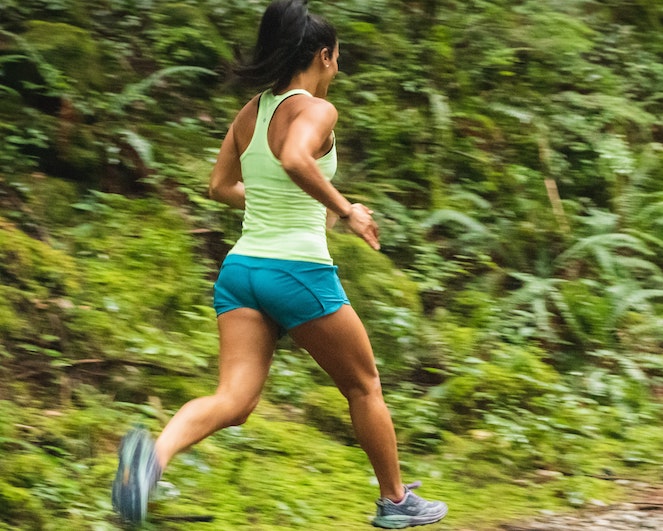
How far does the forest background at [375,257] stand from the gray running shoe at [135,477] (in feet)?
2.41

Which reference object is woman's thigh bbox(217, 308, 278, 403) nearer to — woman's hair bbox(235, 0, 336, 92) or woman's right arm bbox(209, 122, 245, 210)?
woman's right arm bbox(209, 122, 245, 210)

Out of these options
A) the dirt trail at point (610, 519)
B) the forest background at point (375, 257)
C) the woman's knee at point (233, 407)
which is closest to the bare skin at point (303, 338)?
the woman's knee at point (233, 407)

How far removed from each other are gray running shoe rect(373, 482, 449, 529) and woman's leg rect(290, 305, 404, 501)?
0.04m

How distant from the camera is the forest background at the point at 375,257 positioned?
199 inches

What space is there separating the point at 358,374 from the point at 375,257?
2.70 metres

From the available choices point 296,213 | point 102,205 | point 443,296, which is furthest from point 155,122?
point 296,213

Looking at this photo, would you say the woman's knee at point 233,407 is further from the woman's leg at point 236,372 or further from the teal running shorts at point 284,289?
the teal running shorts at point 284,289

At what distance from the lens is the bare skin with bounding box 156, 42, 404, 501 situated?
146 inches

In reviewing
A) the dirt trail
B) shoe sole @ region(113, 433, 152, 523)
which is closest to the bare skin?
shoe sole @ region(113, 433, 152, 523)

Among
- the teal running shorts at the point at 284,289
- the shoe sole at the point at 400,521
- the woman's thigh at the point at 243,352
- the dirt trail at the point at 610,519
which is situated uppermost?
the teal running shorts at the point at 284,289

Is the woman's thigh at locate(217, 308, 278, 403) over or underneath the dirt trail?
over

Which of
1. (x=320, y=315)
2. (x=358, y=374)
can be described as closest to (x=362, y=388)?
(x=358, y=374)

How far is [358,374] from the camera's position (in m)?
4.10

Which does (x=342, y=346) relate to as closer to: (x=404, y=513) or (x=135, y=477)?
(x=404, y=513)
